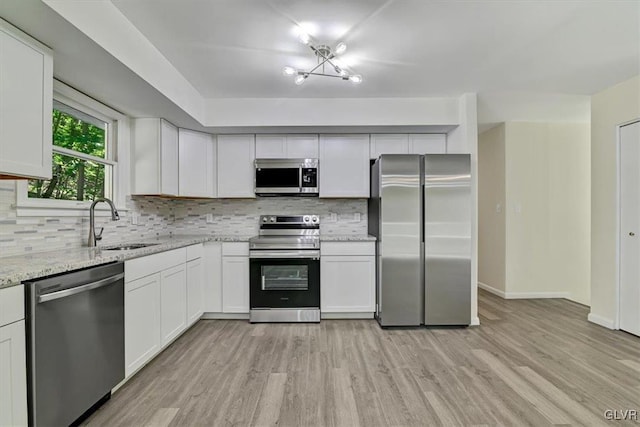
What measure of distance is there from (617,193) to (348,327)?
3.02 metres

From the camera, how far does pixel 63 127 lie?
90.9 inches

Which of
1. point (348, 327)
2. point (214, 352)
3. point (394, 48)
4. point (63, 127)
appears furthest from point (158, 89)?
point (348, 327)

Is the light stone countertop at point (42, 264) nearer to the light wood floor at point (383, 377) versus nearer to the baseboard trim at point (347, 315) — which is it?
the light wood floor at point (383, 377)

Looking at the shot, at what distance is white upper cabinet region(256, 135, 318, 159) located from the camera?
3580 millimetres

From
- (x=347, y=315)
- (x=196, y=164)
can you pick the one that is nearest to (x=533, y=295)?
(x=347, y=315)

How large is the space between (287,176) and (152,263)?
5.64 feet

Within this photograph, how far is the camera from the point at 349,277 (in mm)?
3311

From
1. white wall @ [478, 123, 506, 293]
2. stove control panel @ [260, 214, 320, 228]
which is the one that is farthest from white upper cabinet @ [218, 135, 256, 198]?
white wall @ [478, 123, 506, 293]

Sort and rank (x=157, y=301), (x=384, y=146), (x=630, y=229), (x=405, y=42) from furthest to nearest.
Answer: (x=384, y=146) < (x=630, y=229) < (x=157, y=301) < (x=405, y=42)

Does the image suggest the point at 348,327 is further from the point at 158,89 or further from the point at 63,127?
the point at 63,127

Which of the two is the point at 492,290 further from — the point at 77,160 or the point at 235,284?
the point at 77,160

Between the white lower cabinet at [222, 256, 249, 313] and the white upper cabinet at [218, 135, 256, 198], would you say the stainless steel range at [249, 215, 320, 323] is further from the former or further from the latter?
the white upper cabinet at [218, 135, 256, 198]

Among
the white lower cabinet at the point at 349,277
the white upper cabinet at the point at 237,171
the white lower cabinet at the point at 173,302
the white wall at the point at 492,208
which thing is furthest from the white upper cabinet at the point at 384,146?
the white lower cabinet at the point at 173,302

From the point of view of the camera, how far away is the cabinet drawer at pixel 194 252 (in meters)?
2.94
